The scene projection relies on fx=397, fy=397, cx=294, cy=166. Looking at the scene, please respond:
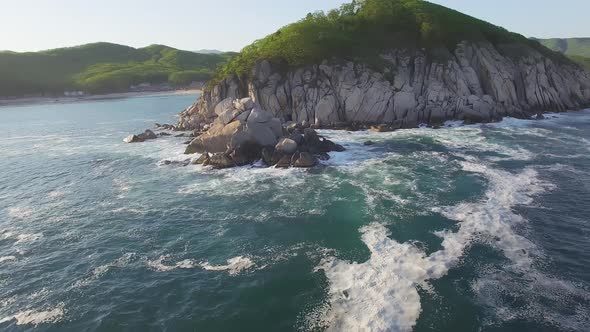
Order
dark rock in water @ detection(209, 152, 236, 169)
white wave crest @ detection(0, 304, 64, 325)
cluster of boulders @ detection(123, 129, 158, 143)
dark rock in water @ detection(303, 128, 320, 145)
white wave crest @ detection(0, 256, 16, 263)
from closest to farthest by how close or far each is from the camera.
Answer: white wave crest @ detection(0, 304, 64, 325)
white wave crest @ detection(0, 256, 16, 263)
dark rock in water @ detection(209, 152, 236, 169)
dark rock in water @ detection(303, 128, 320, 145)
cluster of boulders @ detection(123, 129, 158, 143)

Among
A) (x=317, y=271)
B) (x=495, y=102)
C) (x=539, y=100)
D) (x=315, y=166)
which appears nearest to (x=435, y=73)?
(x=495, y=102)

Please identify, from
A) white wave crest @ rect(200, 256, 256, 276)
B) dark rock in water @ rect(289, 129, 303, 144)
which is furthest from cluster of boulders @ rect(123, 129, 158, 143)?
white wave crest @ rect(200, 256, 256, 276)

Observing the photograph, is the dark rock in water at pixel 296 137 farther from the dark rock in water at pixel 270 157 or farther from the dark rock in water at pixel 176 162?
the dark rock in water at pixel 176 162

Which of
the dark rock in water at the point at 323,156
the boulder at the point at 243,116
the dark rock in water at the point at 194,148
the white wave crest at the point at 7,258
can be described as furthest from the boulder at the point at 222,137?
the white wave crest at the point at 7,258

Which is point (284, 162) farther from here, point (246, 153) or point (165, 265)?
point (165, 265)

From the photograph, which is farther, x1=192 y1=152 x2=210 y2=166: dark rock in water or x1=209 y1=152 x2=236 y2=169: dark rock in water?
x1=192 y1=152 x2=210 y2=166: dark rock in water

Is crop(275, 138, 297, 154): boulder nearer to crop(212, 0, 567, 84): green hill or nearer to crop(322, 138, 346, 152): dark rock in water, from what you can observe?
crop(322, 138, 346, 152): dark rock in water
